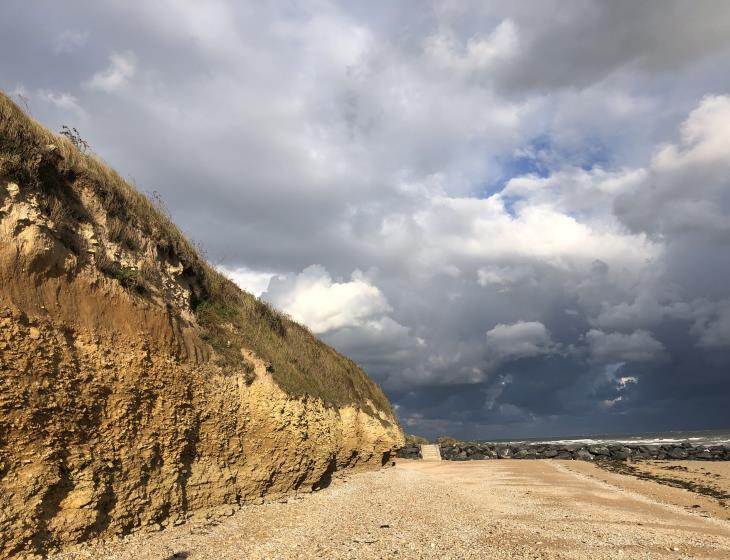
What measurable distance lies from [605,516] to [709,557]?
4.21m

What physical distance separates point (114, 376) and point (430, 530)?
811cm

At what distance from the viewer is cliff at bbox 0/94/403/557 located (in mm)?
7965

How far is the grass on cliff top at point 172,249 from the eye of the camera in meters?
10.1

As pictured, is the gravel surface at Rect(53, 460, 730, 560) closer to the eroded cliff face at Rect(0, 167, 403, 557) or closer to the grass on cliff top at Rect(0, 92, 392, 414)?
the eroded cliff face at Rect(0, 167, 403, 557)

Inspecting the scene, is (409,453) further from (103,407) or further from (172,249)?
(103,407)

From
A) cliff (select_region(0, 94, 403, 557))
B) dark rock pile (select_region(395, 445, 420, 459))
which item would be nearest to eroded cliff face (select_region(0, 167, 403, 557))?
cliff (select_region(0, 94, 403, 557))

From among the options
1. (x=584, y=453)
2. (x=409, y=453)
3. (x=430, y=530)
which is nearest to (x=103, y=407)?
(x=430, y=530)

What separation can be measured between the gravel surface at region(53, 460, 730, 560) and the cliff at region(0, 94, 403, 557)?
2.60ft

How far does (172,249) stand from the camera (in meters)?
14.3

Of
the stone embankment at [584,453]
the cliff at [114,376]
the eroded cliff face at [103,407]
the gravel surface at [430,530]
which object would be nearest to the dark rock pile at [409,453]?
the stone embankment at [584,453]

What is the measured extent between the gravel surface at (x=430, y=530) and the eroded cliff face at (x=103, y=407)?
67cm

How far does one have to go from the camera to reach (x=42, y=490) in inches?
305

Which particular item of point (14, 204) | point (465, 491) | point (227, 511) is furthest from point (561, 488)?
point (14, 204)

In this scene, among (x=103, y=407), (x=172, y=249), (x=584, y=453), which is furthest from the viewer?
(x=584, y=453)
